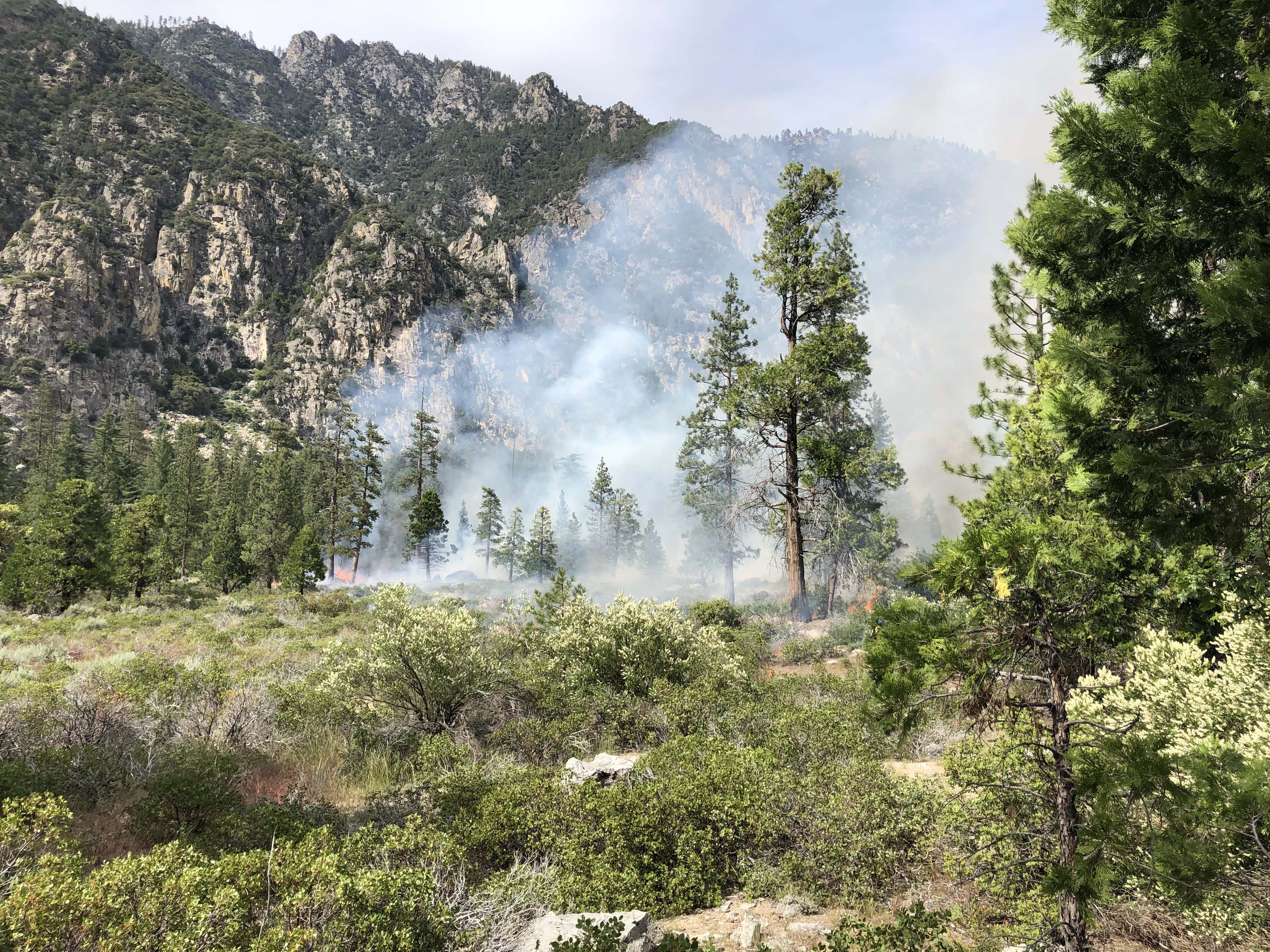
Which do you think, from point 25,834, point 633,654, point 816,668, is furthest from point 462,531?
point 25,834

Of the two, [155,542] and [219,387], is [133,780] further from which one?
[219,387]

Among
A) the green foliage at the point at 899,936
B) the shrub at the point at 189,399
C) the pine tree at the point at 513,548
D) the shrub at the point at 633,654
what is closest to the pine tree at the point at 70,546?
the shrub at the point at 633,654

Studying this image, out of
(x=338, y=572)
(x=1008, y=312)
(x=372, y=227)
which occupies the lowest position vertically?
(x=338, y=572)

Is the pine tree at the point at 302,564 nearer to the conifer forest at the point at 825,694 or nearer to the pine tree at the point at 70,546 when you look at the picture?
the conifer forest at the point at 825,694

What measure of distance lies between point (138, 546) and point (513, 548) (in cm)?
3231

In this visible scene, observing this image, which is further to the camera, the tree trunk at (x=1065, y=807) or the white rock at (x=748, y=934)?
the white rock at (x=748, y=934)

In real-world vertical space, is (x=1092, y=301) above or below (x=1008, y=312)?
below

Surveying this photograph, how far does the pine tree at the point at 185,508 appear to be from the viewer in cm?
4022

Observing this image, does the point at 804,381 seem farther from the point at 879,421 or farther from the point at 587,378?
the point at 587,378

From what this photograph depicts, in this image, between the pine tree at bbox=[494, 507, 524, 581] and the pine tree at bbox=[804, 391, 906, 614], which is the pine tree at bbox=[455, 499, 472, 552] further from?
the pine tree at bbox=[804, 391, 906, 614]

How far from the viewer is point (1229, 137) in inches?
110

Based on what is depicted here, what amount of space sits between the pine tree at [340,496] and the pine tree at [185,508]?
804cm

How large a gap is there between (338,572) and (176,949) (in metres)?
63.7

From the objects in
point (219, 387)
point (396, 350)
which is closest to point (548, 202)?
point (396, 350)
